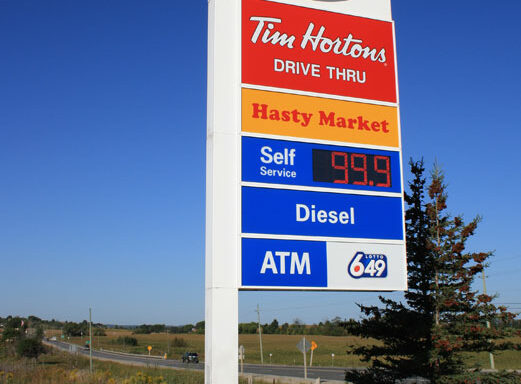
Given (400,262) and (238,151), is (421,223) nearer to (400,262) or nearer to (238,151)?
(400,262)

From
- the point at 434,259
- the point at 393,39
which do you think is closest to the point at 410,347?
the point at 434,259

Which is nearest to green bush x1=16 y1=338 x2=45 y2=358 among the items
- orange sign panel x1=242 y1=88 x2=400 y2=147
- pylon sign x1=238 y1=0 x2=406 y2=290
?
pylon sign x1=238 y1=0 x2=406 y2=290

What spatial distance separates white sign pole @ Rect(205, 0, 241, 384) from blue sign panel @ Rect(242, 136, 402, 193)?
375 millimetres

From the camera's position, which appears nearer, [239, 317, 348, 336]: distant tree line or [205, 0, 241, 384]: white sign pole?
[205, 0, 241, 384]: white sign pole

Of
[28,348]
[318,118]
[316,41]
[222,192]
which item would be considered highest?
[316,41]

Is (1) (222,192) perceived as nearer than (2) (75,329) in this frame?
Yes

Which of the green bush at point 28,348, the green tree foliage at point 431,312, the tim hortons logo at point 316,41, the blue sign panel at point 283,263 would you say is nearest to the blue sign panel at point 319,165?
the blue sign panel at point 283,263

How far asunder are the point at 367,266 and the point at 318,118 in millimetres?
2779

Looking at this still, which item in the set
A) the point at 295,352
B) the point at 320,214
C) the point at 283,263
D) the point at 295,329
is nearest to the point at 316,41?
the point at 320,214

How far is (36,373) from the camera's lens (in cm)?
2139

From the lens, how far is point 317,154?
9.67m

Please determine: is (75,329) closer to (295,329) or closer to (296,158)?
(295,329)

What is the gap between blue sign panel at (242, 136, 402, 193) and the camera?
927cm

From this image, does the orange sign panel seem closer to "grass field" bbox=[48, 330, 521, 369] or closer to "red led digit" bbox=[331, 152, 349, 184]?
"red led digit" bbox=[331, 152, 349, 184]
